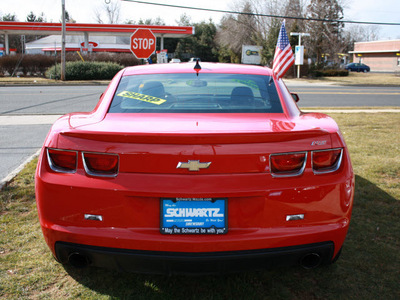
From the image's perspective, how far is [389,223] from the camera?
3.93m

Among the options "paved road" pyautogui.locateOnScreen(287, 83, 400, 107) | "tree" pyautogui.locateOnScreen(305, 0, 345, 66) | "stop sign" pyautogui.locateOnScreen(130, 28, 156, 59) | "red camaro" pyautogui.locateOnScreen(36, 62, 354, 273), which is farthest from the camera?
"tree" pyautogui.locateOnScreen(305, 0, 345, 66)

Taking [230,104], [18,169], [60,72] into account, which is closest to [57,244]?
[230,104]

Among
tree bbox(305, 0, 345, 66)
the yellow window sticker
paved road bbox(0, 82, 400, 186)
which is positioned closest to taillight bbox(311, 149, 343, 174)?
the yellow window sticker

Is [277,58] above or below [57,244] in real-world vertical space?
above

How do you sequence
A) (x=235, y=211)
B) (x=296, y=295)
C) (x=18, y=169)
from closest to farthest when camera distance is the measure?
1. (x=235, y=211)
2. (x=296, y=295)
3. (x=18, y=169)

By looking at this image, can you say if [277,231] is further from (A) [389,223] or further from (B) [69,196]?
(A) [389,223]

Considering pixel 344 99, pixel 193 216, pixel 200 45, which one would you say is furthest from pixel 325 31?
pixel 193 216

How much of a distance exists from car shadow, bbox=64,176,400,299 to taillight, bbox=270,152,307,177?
3.18 feet

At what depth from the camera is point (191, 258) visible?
89.4 inches

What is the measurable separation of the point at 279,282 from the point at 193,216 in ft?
3.56

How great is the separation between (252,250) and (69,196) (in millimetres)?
1143

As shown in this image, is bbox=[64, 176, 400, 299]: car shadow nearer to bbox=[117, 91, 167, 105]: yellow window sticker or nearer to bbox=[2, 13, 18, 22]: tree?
bbox=[117, 91, 167, 105]: yellow window sticker

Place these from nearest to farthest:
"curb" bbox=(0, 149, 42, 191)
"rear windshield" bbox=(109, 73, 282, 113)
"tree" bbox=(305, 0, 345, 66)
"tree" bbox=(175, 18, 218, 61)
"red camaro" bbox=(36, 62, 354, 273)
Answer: "red camaro" bbox=(36, 62, 354, 273) → "rear windshield" bbox=(109, 73, 282, 113) → "curb" bbox=(0, 149, 42, 191) → "tree" bbox=(305, 0, 345, 66) → "tree" bbox=(175, 18, 218, 61)

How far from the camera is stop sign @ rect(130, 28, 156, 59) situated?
14.5m
